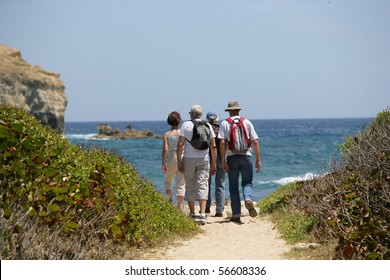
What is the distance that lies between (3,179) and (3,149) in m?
Result: 0.41

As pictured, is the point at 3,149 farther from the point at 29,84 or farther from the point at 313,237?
the point at 29,84

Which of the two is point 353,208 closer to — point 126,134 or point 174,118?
point 174,118

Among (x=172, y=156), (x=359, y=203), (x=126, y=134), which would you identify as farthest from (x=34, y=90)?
(x=359, y=203)

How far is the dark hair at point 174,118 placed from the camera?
10461mm

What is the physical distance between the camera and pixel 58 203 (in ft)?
22.0

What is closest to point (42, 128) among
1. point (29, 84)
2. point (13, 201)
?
point (13, 201)

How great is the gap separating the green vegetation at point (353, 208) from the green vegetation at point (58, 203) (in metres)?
2.43

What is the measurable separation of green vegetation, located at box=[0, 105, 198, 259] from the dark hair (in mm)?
2633

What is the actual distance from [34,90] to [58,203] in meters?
75.3

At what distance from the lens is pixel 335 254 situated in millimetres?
6836

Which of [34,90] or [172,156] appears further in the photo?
[34,90]

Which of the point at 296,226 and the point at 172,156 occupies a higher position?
the point at 172,156

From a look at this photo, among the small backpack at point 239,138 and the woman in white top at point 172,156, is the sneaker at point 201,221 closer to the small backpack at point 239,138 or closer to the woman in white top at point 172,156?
the woman in white top at point 172,156

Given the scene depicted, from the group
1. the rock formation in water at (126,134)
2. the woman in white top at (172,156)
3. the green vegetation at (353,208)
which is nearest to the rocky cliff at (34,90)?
the rock formation in water at (126,134)
